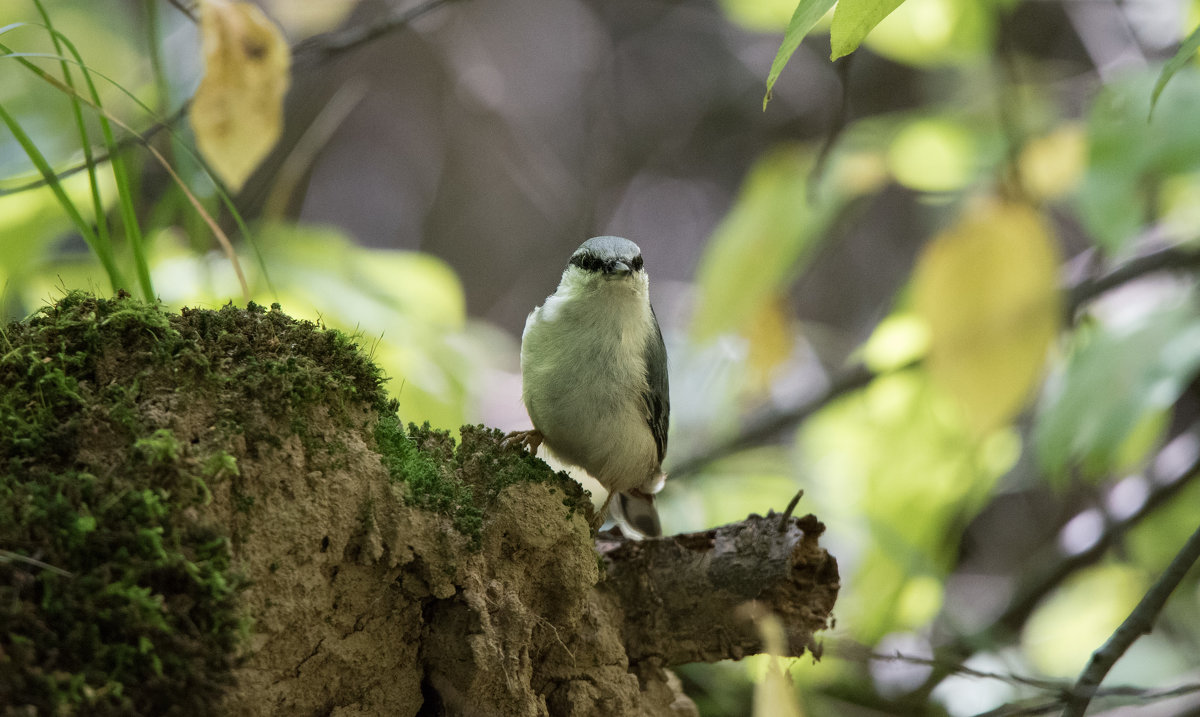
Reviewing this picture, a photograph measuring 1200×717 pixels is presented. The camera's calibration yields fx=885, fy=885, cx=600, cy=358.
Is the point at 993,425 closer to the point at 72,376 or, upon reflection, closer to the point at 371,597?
the point at 371,597

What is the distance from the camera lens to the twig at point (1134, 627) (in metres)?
1.77

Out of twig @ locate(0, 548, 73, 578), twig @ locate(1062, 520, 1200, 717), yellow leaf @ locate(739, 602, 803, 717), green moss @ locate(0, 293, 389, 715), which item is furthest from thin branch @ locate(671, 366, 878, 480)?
twig @ locate(0, 548, 73, 578)

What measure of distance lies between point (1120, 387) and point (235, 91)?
2366 mm

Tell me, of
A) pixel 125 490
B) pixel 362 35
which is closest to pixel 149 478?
pixel 125 490

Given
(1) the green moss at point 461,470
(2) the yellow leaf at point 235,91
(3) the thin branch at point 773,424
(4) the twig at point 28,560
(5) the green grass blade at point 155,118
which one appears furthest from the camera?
(3) the thin branch at point 773,424

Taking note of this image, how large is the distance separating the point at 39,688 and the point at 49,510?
0.23 metres

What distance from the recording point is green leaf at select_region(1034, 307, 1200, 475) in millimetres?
2412

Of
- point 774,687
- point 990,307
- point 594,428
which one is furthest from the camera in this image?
point 594,428

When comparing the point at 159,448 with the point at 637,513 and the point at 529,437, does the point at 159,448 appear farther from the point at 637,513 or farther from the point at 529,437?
the point at 637,513

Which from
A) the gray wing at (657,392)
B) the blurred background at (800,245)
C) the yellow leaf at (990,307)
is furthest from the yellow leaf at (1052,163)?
the gray wing at (657,392)

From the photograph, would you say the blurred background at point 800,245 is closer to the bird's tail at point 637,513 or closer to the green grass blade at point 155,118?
the green grass blade at point 155,118

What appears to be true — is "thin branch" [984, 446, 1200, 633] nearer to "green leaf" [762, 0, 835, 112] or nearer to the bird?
the bird

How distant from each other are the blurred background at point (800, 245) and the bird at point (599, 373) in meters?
0.27

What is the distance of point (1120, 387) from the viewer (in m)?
2.43
